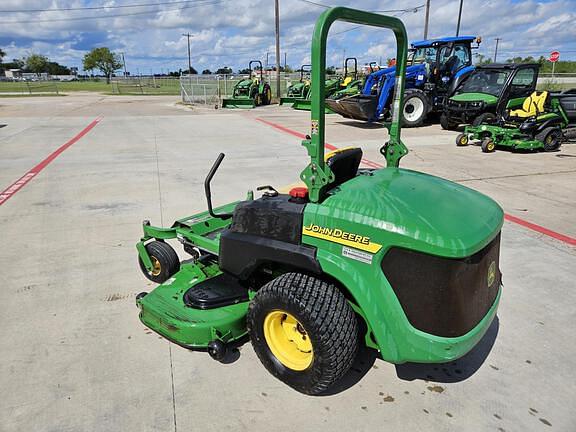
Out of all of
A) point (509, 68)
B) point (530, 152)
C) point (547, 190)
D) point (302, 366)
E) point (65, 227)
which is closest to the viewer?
point (302, 366)

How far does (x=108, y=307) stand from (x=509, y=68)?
10984 millimetres

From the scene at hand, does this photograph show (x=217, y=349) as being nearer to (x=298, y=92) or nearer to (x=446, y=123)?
(x=446, y=123)

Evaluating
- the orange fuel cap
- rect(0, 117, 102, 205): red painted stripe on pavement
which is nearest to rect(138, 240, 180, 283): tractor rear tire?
the orange fuel cap

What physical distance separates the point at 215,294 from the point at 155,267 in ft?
3.19

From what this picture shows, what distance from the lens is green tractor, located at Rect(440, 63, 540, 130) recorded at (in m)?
10.5

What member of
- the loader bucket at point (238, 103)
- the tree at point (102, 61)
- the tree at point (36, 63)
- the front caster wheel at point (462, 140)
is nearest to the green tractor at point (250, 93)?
the loader bucket at point (238, 103)

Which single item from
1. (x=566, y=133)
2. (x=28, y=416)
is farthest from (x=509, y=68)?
(x=28, y=416)

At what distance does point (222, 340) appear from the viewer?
2.46 metres

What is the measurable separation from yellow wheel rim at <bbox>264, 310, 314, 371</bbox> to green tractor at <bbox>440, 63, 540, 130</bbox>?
9580 mm

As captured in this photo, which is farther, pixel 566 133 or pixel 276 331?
pixel 566 133

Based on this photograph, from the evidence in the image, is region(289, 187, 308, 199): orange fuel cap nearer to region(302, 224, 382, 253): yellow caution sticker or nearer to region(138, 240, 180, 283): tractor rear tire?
region(302, 224, 382, 253): yellow caution sticker

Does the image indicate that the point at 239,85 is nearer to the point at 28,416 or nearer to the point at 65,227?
the point at 65,227

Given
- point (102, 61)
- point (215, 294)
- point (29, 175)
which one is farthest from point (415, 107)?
point (102, 61)

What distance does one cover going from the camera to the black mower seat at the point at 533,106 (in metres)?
9.45
